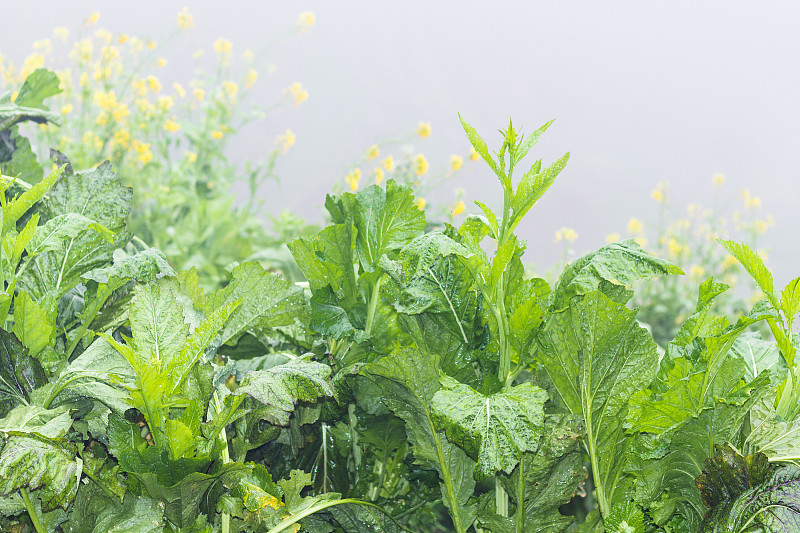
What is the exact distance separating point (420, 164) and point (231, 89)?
1.18 metres

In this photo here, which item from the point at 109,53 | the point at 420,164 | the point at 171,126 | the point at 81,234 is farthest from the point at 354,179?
the point at 81,234

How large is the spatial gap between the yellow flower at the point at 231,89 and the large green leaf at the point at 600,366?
273 centimetres

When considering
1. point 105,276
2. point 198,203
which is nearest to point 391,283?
point 105,276

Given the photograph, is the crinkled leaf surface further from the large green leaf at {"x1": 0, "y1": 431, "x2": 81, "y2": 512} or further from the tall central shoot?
the tall central shoot

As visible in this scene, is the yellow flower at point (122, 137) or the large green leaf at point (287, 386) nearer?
the large green leaf at point (287, 386)

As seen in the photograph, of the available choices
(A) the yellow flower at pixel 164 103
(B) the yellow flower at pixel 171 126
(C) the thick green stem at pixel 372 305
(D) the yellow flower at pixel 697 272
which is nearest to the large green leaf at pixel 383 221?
(C) the thick green stem at pixel 372 305

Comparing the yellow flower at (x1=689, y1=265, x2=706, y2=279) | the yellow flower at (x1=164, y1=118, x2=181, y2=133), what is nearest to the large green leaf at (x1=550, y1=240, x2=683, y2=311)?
the yellow flower at (x1=164, y1=118, x2=181, y2=133)

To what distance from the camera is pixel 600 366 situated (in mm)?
626

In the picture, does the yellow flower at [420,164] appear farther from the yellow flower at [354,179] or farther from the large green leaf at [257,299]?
the large green leaf at [257,299]

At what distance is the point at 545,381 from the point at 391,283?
18cm

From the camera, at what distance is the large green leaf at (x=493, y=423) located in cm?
52

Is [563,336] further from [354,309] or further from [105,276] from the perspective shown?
[105,276]

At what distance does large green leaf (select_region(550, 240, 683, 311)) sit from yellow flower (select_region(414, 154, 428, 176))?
5.62ft

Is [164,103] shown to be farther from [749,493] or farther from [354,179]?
[749,493]
